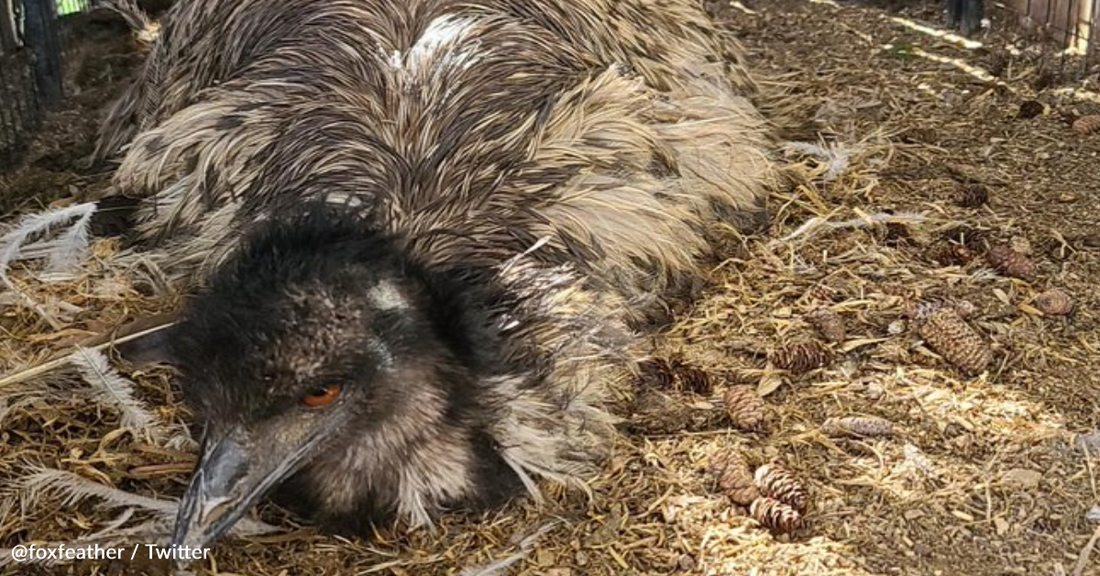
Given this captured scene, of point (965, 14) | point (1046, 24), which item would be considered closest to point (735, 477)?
point (1046, 24)

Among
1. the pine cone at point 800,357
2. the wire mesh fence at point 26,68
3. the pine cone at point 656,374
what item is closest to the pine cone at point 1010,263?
the pine cone at point 800,357

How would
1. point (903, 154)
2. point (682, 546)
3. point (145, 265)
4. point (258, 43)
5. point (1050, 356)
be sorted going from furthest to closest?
1. point (903, 154)
2. point (258, 43)
3. point (145, 265)
4. point (1050, 356)
5. point (682, 546)

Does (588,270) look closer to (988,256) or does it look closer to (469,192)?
(469,192)

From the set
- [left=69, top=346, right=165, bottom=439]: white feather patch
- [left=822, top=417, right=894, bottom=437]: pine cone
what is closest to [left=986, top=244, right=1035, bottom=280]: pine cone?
[left=822, top=417, right=894, bottom=437]: pine cone

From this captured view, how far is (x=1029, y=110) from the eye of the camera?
466cm

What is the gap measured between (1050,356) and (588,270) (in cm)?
118

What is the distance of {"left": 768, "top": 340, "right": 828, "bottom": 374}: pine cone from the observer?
334 centimetres

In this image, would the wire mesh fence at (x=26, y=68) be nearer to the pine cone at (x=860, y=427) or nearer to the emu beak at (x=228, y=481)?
the emu beak at (x=228, y=481)

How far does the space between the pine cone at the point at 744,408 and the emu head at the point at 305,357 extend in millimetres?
741

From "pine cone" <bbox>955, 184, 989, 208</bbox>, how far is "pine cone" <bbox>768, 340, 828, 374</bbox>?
38.7 inches

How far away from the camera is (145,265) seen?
363 centimetres

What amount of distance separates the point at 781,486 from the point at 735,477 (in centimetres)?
11

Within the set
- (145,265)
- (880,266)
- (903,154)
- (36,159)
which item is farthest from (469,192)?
(36,159)

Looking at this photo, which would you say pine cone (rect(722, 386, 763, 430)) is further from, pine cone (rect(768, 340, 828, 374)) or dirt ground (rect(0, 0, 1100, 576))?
pine cone (rect(768, 340, 828, 374))
